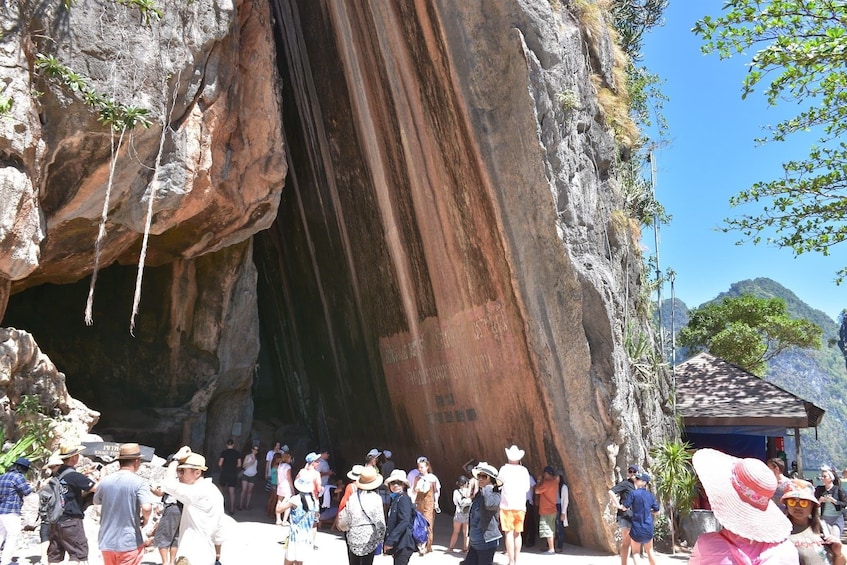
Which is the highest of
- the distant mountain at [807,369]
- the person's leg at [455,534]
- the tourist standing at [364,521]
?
the tourist standing at [364,521]

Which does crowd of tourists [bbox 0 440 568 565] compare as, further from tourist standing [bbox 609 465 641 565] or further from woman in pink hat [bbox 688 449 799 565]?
woman in pink hat [bbox 688 449 799 565]

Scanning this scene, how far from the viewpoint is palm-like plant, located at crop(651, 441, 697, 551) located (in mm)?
11531

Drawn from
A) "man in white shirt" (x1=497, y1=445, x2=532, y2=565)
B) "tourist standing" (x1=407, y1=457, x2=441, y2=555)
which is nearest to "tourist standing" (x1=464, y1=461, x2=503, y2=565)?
"man in white shirt" (x1=497, y1=445, x2=532, y2=565)

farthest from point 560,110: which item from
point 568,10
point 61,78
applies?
point 61,78

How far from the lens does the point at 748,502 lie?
2.50 metres

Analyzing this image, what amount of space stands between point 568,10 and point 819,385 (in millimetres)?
112681

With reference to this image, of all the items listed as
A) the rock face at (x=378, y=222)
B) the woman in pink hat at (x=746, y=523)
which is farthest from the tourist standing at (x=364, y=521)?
the rock face at (x=378, y=222)

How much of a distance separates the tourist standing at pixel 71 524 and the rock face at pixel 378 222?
328 cm

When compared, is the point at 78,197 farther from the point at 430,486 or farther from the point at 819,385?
the point at 819,385

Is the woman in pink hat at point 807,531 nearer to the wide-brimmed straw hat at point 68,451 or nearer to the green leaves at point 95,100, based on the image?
the wide-brimmed straw hat at point 68,451

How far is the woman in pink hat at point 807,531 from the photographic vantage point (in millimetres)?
4285

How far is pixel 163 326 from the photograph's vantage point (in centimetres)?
1504

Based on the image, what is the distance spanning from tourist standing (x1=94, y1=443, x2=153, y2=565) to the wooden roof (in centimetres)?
1154

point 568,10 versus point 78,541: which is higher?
point 568,10
